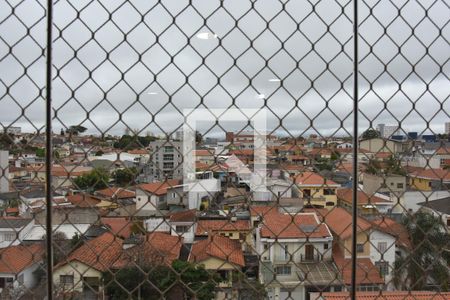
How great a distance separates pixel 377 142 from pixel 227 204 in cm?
49

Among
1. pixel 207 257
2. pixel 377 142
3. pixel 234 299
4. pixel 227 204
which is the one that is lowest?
pixel 234 299

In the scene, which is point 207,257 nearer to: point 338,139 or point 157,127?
point 157,127

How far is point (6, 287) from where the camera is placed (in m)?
1.09

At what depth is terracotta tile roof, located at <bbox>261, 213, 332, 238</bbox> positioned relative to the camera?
1.17 m

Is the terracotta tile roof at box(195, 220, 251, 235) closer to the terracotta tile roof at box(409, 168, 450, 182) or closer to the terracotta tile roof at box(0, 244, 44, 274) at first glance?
the terracotta tile roof at box(0, 244, 44, 274)

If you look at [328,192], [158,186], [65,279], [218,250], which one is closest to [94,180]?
[158,186]

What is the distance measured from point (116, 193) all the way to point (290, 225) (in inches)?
19.6

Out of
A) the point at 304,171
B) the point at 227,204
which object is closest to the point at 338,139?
the point at 304,171

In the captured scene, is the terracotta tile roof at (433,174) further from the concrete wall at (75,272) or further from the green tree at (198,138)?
the concrete wall at (75,272)

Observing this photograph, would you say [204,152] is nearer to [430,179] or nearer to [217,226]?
[217,226]

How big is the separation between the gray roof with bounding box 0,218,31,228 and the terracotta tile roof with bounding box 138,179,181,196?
12.5 inches

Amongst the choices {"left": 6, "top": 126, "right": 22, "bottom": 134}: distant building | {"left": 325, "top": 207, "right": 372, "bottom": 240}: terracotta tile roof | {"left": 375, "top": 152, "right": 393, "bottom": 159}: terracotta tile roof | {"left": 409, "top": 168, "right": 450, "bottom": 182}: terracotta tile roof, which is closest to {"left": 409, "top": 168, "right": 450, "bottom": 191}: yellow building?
{"left": 409, "top": 168, "right": 450, "bottom": 182}: terracotta tile roof

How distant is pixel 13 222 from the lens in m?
1.10

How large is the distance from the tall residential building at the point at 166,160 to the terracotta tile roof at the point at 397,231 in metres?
0.62
